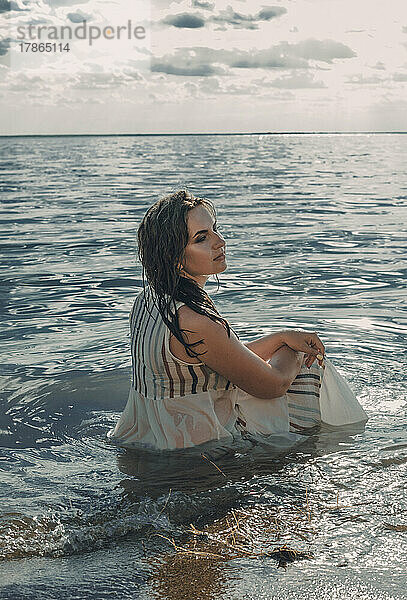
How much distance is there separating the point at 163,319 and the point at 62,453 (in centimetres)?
138

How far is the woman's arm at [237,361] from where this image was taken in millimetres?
4695

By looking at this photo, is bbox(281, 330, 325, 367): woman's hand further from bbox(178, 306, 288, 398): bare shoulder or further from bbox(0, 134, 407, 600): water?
bbox(0, 134, 407, 600): water

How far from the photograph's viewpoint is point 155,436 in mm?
5203

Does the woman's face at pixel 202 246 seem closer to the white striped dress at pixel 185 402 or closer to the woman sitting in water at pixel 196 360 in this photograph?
the woman sitting in water at pixel 196 360

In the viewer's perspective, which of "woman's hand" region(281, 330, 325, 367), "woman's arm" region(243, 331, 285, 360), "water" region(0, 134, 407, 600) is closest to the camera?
"water" region(0, 134, 407, 600)

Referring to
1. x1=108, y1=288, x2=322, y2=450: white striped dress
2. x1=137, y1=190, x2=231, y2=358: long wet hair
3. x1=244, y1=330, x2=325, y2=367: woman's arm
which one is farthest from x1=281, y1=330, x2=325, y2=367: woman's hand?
x1=137, y1=190, x2=231, y2=358: long wet hair

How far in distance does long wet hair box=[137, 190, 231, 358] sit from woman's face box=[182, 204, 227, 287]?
4 cm

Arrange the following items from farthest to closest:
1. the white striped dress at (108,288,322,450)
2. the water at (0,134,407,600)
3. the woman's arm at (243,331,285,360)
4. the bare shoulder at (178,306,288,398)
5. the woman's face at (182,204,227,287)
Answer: the woman's arm at (243,331,285,360)
the white striped dress at (108,288,322,450)
the woman's face at (182,204,227,287)
the bare shoulder at (178,306,288,398)
the water at (0,134,407,600)

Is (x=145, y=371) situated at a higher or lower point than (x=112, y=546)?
higher

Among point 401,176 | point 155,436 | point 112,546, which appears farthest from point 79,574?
point 401,176

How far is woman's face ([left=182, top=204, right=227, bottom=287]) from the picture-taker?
4816 millimetres

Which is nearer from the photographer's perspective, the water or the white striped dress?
the water

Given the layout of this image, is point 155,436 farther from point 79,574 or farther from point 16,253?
point 16,253

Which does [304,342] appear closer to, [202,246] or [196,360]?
[196,360]
